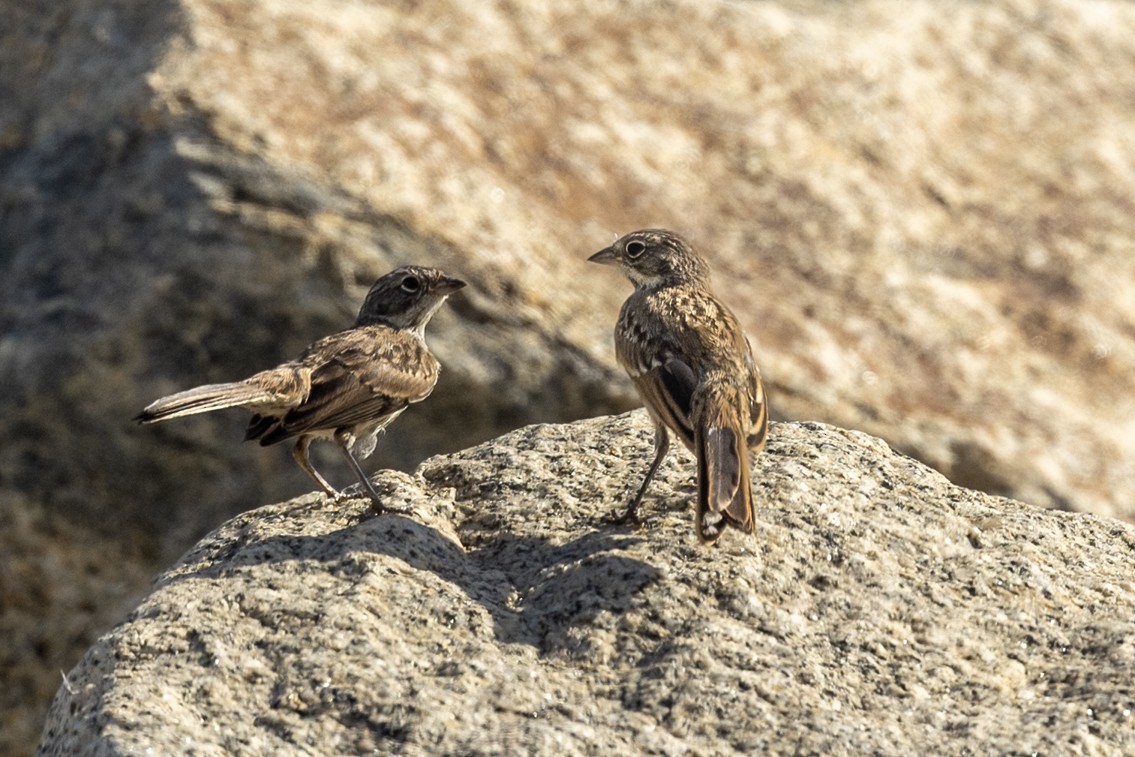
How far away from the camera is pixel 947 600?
256 inches

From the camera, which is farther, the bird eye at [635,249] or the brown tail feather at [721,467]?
the bird eye at [635,249]

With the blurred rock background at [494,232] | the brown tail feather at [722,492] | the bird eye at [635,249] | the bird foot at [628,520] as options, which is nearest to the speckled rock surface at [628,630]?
the bird foot at [628,520]

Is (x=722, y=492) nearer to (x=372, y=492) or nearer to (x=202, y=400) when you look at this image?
(x=372, y=492)

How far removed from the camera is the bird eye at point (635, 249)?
945cm

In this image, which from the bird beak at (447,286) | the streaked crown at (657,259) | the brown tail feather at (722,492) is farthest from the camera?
the bird beak at (447,286)

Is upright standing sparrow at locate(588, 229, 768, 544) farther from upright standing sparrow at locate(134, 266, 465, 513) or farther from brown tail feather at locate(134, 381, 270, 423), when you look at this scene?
brown tail feather at locate(134, 381, 270, 423)

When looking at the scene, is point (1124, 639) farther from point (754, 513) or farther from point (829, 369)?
point (829, 369)

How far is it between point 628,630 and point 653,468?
4.28 feet

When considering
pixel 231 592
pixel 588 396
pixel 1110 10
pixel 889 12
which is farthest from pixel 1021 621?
pixel 1110 10

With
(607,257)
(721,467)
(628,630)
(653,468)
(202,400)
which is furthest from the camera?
(607,257)

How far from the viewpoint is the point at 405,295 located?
938 cm

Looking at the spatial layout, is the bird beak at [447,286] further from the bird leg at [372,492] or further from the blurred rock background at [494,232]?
the bird leg at [372,492]

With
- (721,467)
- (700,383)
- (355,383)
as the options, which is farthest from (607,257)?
(721,467)

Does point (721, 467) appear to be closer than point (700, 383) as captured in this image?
Yes
